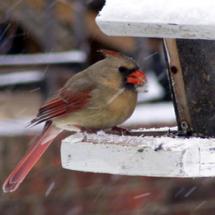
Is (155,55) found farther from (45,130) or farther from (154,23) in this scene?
(154,23)

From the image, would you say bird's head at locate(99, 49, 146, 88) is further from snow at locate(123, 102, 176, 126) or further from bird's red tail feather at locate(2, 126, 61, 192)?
snow at locate(123, 102, 176, 126)

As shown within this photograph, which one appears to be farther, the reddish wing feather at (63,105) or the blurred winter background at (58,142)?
the blurred winter background at (58,142)

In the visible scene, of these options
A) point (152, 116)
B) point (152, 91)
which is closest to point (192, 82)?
point (152, 116)

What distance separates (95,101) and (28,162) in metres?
0.34

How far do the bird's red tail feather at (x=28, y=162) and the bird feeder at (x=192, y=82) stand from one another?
419mm

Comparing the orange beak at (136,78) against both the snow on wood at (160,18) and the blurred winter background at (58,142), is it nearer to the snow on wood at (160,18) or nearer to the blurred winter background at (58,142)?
the snow on wood at (160,18)

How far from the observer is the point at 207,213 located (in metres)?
5.29

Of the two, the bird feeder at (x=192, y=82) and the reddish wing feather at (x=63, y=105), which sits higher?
the bird feeder at (x=192, y=82)

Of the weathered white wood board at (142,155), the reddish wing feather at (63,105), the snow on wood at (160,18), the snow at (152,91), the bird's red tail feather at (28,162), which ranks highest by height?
the snow on wood at (160,18)

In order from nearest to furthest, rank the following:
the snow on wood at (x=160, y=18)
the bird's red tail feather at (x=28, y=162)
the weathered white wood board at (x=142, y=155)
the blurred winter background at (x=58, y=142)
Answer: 1. the snow on wood at (x=160, y=18)
2. the weathered white wood board at (x=142, y=155)
3. the bird's red tail feather at (x=28, y=162)
4. the blurred winter background at (x=58, y=142)

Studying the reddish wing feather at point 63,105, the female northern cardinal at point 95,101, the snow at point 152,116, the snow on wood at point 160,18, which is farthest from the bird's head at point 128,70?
the snow at point 152,116

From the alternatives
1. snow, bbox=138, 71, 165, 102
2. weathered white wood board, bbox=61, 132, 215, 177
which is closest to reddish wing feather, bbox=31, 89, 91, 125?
weathered white wood board, bbox=61, 132, 215, 177

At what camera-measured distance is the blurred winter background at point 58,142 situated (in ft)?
16.6

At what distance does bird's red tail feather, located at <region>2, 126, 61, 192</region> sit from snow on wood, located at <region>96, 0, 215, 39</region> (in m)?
0.87
